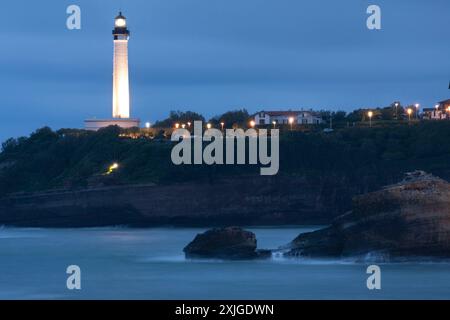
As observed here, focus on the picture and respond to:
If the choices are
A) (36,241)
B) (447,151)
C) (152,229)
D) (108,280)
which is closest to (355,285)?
(108,280)

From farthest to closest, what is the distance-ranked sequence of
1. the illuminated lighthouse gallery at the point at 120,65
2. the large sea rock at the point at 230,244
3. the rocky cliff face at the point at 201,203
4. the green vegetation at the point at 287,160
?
the illuminated lighthouse gallery at the point at 120,65 < the green vegetation at the point at 287,160 < the rocky cliff face at the point at 201,203 < the large sea rock at the point at 230,244

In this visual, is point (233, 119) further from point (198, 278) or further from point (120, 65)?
point (198, 278)

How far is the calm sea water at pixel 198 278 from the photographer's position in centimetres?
5356

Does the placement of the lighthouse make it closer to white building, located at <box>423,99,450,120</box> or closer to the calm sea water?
Answer: white building, located at <box>423,99,450,120</box>

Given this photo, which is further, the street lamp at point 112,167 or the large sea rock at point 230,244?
the street lamp at point 112,167

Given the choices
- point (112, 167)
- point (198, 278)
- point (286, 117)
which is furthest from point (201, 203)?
point (198, 278)

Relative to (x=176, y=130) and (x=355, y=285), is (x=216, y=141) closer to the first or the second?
(x=176, y=130)

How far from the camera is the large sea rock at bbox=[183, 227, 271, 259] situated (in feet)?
201

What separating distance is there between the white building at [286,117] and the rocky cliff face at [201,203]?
979 inches

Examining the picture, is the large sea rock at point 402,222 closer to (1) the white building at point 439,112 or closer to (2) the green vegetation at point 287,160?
(2) the green vegetation at point 287,160

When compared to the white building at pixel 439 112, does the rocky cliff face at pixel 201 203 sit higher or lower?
lower

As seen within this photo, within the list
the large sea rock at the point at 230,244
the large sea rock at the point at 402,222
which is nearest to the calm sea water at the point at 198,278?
the large sea rock at the point at 230,244

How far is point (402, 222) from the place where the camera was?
56625mm

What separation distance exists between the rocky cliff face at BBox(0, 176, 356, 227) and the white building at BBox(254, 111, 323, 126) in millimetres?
24863
